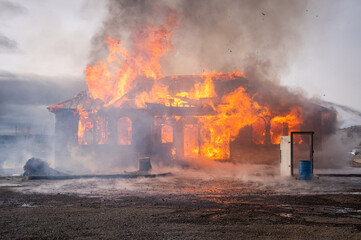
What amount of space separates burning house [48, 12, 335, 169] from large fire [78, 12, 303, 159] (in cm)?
7

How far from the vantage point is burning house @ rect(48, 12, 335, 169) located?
908 inches

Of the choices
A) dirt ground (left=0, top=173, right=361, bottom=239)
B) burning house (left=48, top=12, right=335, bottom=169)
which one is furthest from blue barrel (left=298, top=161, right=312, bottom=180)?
burning house (left=48, top=12, right=335, bottom=169)

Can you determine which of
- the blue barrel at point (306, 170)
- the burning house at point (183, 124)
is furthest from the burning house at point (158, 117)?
the blue barrel at point (306, 170)

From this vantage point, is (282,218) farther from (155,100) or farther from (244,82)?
(244,82)

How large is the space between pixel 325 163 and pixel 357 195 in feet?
40.4

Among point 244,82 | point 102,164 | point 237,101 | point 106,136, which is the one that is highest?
point 244,82

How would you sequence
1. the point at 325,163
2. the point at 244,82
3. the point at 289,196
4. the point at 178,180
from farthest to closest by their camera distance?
the point at 244,82, the point at 325,163, the point at 178,180, the point at 289,196

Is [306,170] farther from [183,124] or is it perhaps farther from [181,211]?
[183,124]

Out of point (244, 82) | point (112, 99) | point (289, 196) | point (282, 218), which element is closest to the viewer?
point (282, 218)

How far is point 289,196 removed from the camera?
36.7ft

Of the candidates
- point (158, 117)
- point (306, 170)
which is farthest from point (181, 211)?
point (158, 117)

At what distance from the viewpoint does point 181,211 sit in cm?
885

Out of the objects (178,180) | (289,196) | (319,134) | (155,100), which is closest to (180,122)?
(155,100)

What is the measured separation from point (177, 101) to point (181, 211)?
15.7m
